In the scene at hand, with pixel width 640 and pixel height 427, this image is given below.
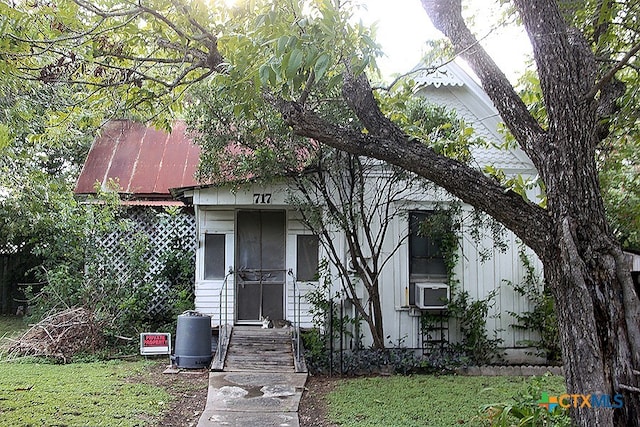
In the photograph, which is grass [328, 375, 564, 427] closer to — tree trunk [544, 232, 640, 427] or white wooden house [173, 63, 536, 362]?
white wooden house [173, 63, 536, 362]

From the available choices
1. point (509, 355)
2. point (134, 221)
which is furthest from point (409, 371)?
point (134, 221)

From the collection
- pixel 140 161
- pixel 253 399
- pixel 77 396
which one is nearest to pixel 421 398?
pixel 253 399

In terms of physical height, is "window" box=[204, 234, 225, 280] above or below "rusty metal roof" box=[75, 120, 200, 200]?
below

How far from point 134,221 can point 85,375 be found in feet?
13.3

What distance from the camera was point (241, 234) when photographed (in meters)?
9.70

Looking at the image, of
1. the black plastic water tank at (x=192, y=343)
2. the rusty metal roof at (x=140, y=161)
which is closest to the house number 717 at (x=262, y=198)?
the black plastic water tank at (x=192, y=343)

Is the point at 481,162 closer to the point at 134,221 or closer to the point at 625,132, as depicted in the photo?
the point at 625,132

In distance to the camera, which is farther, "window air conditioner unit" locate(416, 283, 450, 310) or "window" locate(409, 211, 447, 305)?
"window" locate(409, 211, 447, 305)

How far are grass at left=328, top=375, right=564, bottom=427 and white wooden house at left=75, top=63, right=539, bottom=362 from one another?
5.15 feet

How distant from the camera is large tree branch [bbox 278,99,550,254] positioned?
3.97m

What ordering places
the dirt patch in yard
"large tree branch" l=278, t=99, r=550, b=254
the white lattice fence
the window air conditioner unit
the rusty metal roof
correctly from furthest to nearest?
the rusty metal roof < the white lattice fence < the window air conditioner unit < the dirt patch in yard < "large tree branch" l=278, t=99, r=550, b=254

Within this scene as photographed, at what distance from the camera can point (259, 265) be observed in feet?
31.7

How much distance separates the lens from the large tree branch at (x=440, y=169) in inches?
156

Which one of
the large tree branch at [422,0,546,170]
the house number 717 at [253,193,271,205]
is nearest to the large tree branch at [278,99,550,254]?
the large tree branch at [422,0,546,170]
